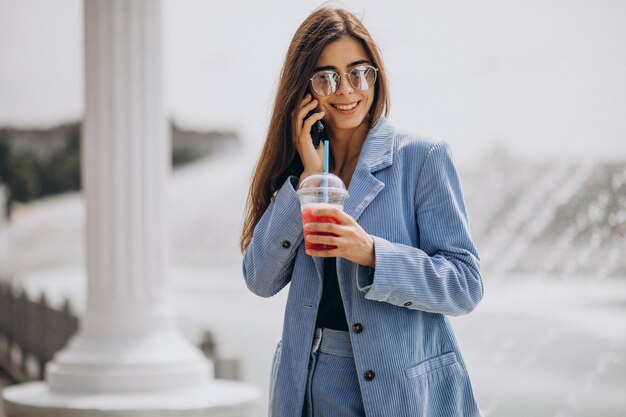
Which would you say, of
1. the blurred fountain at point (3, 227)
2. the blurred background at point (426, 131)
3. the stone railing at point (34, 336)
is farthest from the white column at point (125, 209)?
the blurred fountain at point (3, 227)

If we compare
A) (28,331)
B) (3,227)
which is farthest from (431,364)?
(3,227)

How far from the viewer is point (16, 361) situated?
10.5 meters

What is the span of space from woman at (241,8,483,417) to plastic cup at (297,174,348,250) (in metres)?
0.02

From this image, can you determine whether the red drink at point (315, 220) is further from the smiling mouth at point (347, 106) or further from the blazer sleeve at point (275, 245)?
the smiling mouth at point (347, 106)

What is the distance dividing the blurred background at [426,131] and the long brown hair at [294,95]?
10.3m

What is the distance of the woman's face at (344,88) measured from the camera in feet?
6.64

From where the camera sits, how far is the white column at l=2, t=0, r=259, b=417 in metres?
5.49

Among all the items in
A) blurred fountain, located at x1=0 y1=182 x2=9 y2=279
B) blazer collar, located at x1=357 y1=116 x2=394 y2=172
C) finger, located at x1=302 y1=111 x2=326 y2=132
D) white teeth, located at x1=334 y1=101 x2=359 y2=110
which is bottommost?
blurred fountain, located at x1=0 y1=182 x2=9 y2=279

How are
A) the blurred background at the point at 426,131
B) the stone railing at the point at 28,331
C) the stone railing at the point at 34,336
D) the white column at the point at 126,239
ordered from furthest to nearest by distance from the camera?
the blurred background at the point at 426,131 → the stone railing at the point at 28,331 → the stone railing at the point at 34,336 → the white column at the point at 126,239

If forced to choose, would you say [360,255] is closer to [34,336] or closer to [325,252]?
[325,252]

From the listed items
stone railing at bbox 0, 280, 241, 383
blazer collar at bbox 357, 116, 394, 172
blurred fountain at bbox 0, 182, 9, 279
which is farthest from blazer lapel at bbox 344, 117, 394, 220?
blurred fountain at bbox 0, 182, 9, 279

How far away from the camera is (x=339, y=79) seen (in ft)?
6.65

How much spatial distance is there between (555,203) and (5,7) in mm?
12328

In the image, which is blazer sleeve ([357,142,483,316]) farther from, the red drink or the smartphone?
the smartphone
